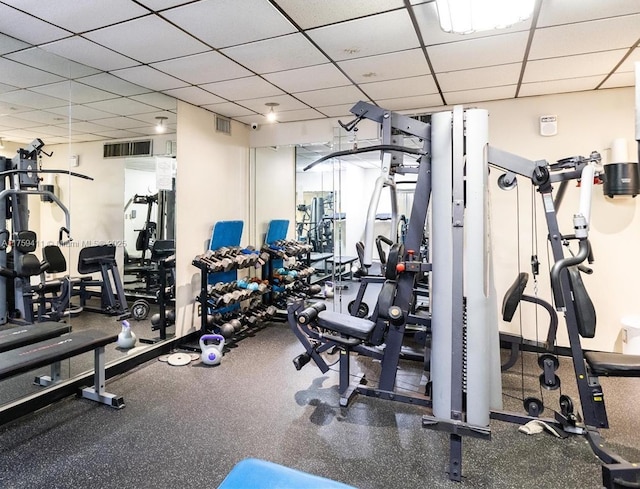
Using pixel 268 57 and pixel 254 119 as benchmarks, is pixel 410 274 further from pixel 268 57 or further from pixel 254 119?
pixel 254 119

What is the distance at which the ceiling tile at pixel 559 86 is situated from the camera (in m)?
3.57

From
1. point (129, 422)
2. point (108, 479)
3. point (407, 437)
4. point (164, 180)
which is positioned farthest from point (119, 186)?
point (407, 437)

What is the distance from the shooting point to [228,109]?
4598 millimetres

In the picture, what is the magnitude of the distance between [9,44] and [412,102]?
3666mm

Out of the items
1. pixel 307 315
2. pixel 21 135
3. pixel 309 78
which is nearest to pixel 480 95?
pixel 309 78

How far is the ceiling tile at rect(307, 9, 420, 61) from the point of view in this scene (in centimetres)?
245

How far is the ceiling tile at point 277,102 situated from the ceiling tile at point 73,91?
1.45 m

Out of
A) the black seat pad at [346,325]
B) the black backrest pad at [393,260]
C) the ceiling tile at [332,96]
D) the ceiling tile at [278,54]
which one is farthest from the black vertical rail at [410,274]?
the ceiling tile at [332,96]

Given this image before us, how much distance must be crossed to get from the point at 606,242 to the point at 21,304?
550 centimetres

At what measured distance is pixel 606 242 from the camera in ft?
12.7

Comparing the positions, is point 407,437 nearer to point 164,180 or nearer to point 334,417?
point 334,417

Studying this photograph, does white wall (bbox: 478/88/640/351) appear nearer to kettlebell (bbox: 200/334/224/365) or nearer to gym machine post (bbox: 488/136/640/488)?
gym machine post (bbox: 488/136/640/488)

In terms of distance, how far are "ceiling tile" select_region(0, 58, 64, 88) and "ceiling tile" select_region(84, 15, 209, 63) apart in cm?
75

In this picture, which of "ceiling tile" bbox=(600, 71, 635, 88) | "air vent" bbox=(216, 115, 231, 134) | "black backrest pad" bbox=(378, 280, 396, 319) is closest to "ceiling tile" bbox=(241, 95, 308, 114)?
"air vent" bbox=(216, 115, 231, 134)
